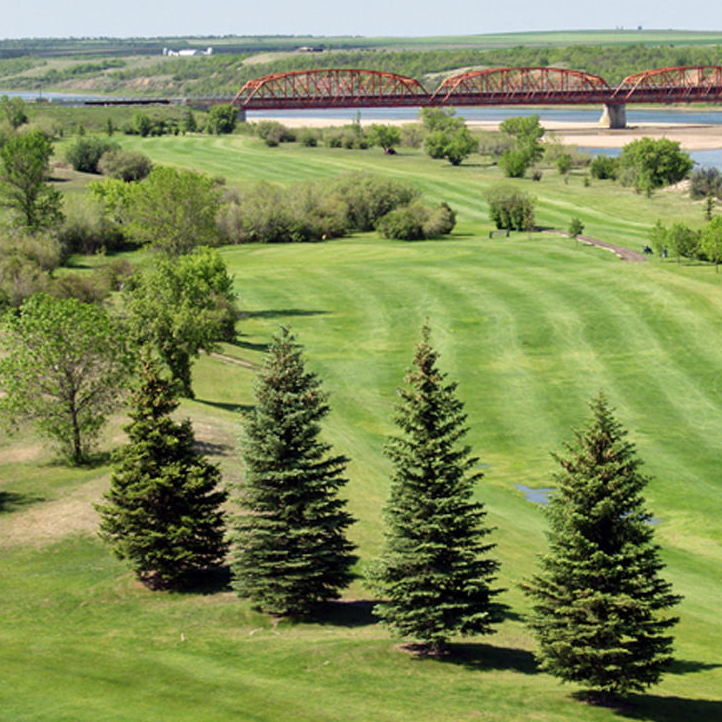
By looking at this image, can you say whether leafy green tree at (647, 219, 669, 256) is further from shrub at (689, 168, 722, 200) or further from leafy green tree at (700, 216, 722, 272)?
shrub at (689, 168, 722, 200)

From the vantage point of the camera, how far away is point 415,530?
2806 cm

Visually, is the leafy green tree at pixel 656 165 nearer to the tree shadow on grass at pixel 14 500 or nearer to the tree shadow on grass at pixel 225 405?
the tree shadow on grass at pixel 225 405

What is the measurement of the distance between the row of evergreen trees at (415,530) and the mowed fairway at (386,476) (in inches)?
46.9

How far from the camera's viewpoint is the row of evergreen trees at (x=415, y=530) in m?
25.2

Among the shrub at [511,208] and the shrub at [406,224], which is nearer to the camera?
the shrub at [406,224]

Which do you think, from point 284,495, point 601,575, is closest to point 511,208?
point 284,495

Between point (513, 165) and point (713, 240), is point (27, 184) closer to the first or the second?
point (713, 240)

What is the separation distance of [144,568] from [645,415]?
3537 centimetres

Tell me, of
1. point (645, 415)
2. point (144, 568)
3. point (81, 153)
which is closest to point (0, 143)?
point (81, 153)

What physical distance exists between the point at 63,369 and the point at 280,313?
42084 millimetres

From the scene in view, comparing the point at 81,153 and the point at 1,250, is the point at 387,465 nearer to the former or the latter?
the point at 1,250

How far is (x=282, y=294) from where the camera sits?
92500mm

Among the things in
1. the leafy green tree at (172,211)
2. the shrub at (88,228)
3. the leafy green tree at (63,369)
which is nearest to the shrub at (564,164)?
the shrub at (88,228)

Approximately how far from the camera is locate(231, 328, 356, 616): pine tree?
101ft
